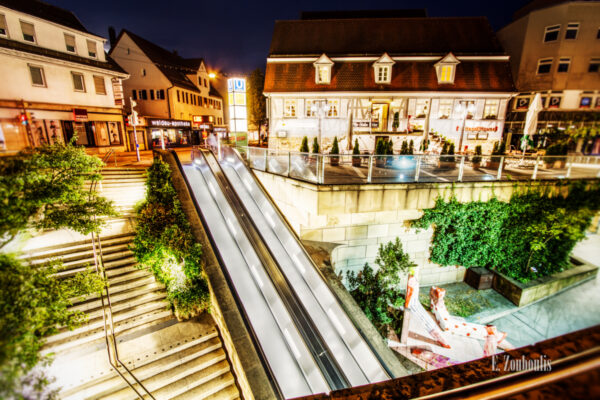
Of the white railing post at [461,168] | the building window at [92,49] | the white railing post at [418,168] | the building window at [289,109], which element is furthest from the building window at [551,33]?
the building window at [92,49]

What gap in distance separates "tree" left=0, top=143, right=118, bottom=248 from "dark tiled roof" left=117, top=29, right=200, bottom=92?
28062mm

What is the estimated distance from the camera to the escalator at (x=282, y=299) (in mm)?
6027

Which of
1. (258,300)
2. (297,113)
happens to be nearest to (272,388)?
(258,300)

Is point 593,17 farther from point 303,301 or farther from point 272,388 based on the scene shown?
point 303,301

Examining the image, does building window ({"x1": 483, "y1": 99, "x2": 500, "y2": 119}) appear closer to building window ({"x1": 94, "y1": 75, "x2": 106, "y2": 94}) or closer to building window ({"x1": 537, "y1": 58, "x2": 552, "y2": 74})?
building window ({"x1": 537, "y1": 58, "x2": 552, "y2": 74})

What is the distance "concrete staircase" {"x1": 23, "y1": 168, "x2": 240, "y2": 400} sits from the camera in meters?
5.62

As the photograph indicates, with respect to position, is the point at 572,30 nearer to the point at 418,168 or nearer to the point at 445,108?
the point at 418,168

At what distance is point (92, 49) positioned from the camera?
17.4m

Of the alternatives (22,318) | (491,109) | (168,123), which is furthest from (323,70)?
(22,318)

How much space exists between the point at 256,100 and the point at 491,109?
1313 inches

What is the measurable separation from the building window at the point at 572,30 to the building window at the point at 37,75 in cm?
1974

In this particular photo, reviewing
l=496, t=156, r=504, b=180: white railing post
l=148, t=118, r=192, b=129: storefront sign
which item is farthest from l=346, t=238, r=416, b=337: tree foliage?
l=148, t=118, r=192, b=129: storefront sign

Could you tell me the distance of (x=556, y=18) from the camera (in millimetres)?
2033

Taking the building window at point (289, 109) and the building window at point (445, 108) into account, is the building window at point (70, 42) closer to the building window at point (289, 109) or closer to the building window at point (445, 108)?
the building window at point (289, 109)
